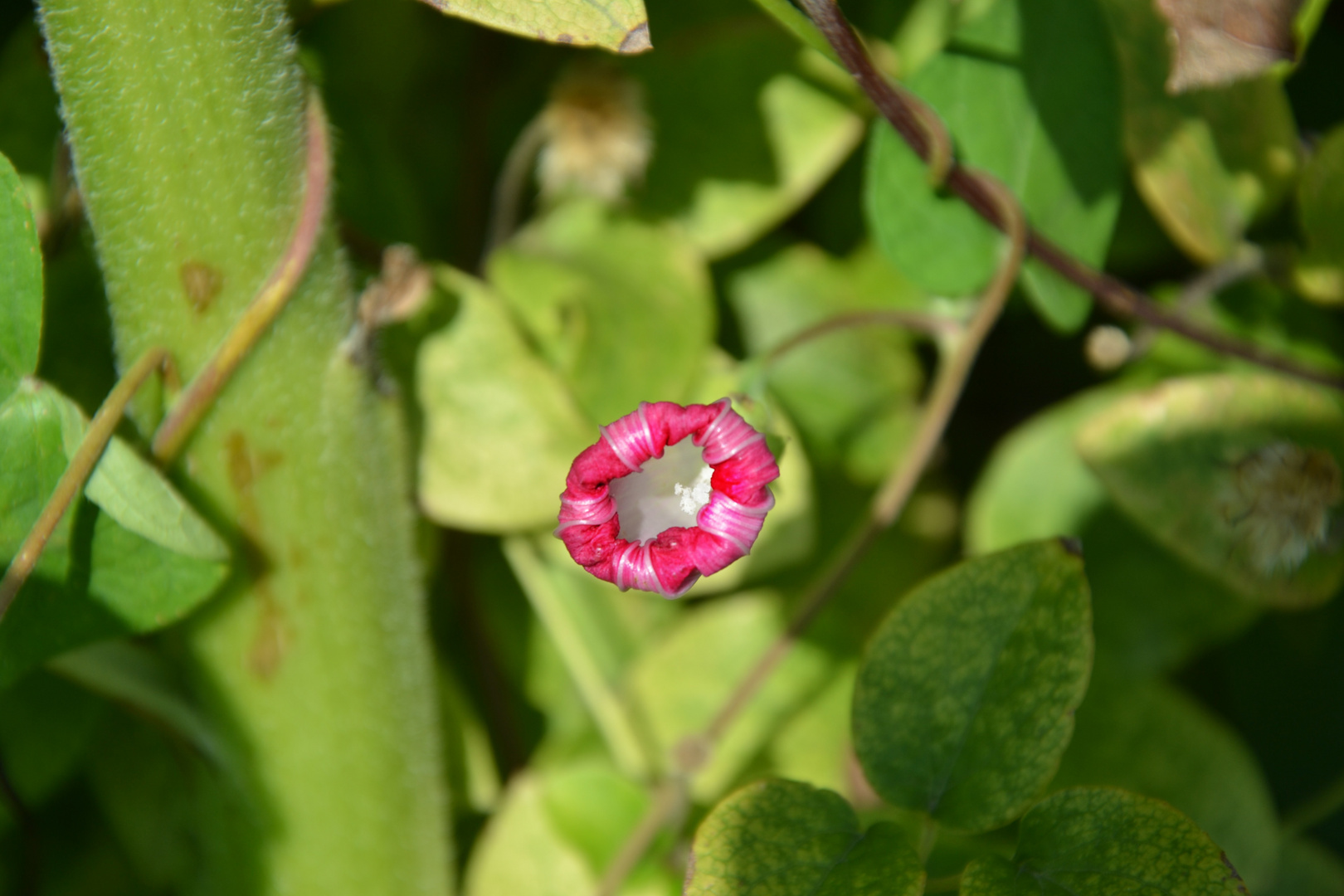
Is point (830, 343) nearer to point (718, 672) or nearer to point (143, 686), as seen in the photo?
point (718, 672)

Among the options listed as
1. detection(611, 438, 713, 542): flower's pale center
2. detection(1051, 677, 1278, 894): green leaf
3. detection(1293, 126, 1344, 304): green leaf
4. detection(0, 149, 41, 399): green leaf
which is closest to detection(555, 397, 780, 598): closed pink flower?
detection(611, 438, 713, 542): flower's pale center

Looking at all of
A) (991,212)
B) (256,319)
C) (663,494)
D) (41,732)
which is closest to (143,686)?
(41,732)

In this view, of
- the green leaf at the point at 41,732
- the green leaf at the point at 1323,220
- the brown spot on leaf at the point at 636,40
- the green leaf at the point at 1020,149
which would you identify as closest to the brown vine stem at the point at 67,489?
the green leaf at the point at 41,732

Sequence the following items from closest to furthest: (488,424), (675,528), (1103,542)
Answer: (675,528) < (488,424) < (1103,542)

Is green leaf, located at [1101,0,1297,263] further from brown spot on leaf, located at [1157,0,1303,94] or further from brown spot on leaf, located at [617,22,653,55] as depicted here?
brown spot on leaf, located at [617,22,653,55]

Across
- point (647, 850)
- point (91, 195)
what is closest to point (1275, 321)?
point (647, 850)

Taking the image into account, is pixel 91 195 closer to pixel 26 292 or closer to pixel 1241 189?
pixel 26 292
